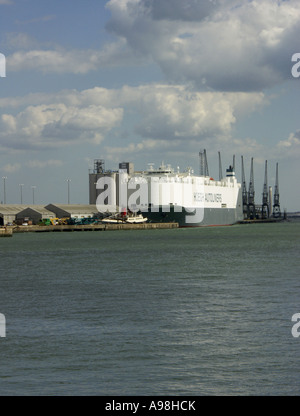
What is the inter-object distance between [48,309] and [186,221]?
97.2 m

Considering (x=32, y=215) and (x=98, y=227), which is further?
(x=32, y=215)

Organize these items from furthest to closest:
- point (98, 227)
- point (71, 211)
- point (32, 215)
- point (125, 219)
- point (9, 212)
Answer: point (71, 211) → point (32, 215) → point (9, 212) → point (125, 219) → point (98, 227)

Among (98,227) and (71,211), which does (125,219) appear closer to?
(98,227)

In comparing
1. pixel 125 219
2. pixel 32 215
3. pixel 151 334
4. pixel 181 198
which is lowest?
pixel 151 334

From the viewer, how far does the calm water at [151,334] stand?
13805 millimetres

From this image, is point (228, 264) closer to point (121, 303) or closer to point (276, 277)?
point (276, 277)

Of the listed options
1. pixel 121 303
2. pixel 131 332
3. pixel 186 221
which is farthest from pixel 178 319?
pixel 186 221

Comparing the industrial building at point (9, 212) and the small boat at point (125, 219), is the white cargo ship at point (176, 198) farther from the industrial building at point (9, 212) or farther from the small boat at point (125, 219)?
the industrial building at point (9, 212)

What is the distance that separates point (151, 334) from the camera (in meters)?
18.2

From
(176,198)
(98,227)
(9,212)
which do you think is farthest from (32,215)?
(176,198)

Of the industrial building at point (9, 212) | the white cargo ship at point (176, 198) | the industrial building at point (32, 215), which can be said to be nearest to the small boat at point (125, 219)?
the white cargo ship at point (176, 198)

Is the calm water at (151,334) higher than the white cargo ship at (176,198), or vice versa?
the white cargo ship at (176,198)

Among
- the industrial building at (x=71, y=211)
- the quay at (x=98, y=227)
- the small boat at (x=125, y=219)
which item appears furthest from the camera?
the industrial building at (x=71, y=211)

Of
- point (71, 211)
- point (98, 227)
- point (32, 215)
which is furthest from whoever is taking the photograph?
point (71, 211)
